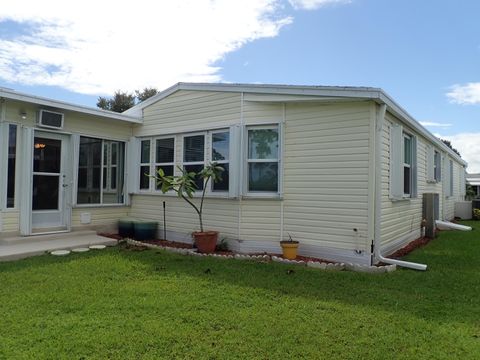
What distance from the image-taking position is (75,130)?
26.6 ft

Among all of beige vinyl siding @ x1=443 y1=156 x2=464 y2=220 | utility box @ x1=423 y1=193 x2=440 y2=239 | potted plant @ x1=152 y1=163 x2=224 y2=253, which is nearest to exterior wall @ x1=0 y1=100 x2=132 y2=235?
potted plant @ x1=152 y1=163 x2=224 y2=253

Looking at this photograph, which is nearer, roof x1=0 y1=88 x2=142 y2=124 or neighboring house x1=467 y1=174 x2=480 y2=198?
roof x1=0 y1=88 x2=142 y2=124

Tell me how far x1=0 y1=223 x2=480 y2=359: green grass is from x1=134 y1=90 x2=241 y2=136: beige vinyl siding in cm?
311

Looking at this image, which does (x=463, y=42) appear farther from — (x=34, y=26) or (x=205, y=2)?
(x=34, y=26)

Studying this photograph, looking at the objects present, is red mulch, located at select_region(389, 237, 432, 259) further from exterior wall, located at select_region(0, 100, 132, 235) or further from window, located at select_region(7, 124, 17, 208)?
window, located at select_region(7, 124, 17, 208)

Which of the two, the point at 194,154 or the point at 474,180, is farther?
the point at 474,180

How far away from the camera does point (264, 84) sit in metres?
6.81

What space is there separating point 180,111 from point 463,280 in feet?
20.5

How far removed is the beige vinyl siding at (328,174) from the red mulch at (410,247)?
54.1 inches

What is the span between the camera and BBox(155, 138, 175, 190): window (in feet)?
27.8

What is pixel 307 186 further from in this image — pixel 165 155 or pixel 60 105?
pixel 60 105

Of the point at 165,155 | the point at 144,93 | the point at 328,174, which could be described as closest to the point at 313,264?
the point at 328,174

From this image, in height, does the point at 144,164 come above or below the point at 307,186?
above

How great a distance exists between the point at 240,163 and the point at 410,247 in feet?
13.3
